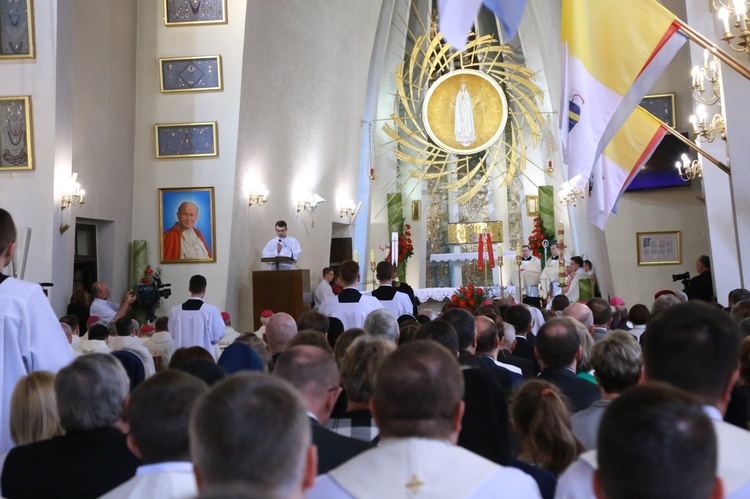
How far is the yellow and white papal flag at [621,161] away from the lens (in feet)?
30.3

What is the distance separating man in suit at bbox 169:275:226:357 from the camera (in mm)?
9367

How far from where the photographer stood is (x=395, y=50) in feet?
74.1

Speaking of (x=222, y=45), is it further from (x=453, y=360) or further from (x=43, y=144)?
(x=453, y=360)

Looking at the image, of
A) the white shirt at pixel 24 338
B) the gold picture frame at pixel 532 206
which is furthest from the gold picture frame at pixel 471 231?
the white shirt at pixel 24 338

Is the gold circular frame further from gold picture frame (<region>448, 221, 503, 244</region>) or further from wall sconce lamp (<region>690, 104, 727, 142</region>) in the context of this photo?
wall sconce lamp (<region>690, 104, 727, 142</region>)

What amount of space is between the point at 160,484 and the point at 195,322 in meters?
7.25

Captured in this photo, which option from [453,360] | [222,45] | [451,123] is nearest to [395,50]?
[451,123]

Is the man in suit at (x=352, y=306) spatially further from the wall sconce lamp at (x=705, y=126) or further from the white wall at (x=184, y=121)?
the white wall at (x=184, y=121)

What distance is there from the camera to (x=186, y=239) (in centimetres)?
1384

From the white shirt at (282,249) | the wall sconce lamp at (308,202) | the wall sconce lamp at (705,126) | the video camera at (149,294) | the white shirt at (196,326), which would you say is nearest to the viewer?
the white shirt at (196,326)

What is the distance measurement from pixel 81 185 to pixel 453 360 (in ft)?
37.0

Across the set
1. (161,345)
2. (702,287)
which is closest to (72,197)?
(161,345)

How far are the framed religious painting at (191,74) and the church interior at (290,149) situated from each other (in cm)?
2

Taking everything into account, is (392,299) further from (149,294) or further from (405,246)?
(405,246)
